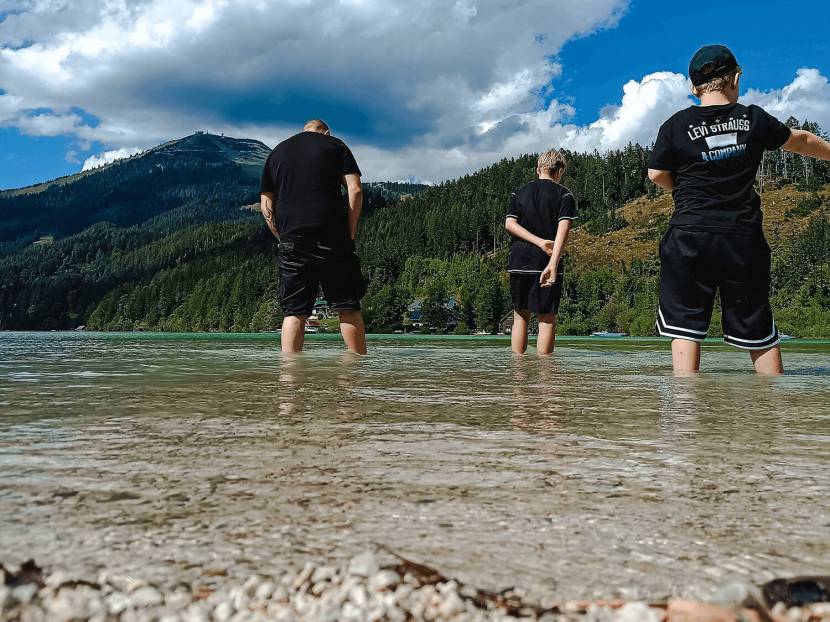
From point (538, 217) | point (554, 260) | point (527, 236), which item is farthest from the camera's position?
point (538, 217)

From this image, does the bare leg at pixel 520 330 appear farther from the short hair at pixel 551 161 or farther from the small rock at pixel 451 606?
the small rock at pixel 451 606

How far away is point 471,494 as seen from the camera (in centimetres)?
146

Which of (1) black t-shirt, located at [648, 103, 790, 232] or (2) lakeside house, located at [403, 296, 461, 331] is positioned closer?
(1) black t-shirt, located at [648, 103, 790, 232]

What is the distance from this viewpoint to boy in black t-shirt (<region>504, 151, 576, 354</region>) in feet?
27.2

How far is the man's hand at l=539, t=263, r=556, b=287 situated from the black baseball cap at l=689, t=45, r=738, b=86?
3137 mm

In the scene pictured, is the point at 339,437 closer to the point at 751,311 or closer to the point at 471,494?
the point at 471,494

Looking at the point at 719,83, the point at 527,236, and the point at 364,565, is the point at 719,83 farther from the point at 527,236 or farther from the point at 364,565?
the point at 364,565

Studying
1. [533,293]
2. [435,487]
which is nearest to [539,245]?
[533,293]

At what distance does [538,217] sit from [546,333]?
5.23 feet

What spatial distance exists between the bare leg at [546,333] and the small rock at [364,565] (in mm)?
7334

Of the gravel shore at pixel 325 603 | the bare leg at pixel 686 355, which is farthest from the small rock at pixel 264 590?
the bare leg at pixel 686 355

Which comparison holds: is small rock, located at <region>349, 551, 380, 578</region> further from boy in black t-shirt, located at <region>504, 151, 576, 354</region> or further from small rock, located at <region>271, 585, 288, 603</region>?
boy in black t-shirt, located at <region>504, 151, 576, 354</region>

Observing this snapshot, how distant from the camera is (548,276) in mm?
8031

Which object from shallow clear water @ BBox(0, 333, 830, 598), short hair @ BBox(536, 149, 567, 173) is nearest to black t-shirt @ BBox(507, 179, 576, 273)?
short hair @ BBox(536, 149, 567, 173)
